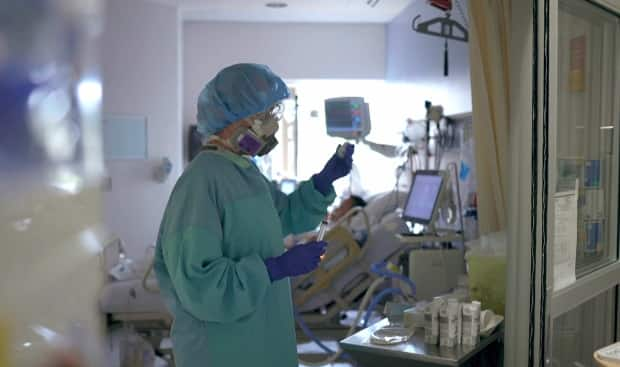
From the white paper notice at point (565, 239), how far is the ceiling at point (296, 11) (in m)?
3.63

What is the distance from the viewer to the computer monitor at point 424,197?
125 inches

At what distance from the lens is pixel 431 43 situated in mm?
4656

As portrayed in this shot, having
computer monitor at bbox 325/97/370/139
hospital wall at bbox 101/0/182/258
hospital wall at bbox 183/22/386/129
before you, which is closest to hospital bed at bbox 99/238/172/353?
computer monitor at bbox 325/97/370/139

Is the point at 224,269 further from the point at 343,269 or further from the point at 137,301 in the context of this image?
the point at 343,269

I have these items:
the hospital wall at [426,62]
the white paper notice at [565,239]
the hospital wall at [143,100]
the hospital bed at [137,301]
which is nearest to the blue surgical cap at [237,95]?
the white paper notice at [565,239]

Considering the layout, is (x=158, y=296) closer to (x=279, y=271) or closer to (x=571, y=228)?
(x=279, y=271)

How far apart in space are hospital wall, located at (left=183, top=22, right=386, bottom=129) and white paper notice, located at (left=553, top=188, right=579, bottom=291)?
4.48 m

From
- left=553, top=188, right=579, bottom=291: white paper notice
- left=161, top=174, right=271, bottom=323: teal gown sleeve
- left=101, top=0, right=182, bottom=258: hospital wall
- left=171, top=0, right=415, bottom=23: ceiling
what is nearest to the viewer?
left=161, top=174, right=271, bottom=323: teal gown sleeve

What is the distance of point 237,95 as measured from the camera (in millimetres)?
1789

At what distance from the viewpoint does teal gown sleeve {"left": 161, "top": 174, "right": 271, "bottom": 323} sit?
158 centimetres

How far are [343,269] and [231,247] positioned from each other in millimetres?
2337

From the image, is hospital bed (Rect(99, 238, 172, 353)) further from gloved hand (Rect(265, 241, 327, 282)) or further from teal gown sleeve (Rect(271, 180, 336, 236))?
gloved hand (Rect(265, 241, 327, 282))

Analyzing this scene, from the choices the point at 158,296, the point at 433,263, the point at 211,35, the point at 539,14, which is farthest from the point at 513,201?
the point at 211,35

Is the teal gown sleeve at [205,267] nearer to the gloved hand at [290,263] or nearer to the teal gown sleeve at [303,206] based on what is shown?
the gloved hand at [290,263]
